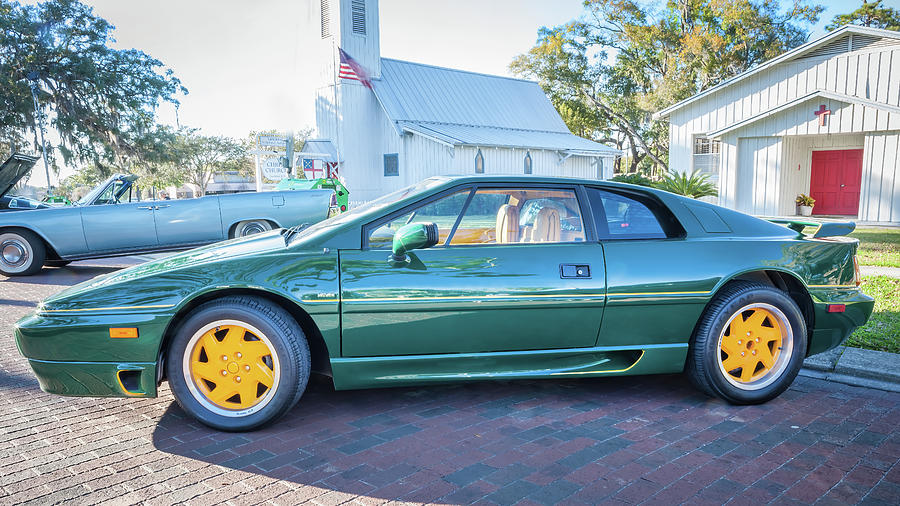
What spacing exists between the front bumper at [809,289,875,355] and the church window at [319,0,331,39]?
82.6 ft

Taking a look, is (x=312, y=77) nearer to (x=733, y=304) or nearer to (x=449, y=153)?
(x=449, y=153)

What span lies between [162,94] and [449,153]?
1360 cm

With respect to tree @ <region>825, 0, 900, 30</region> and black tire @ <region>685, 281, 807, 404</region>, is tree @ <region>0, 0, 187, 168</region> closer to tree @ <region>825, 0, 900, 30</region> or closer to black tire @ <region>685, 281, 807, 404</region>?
black tire @ <region>685, 281, 807, 404</region>

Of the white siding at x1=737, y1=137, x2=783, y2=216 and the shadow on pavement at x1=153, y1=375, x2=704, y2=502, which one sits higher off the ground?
the white siding at x1=737, y1=137, x2=783, y2=216

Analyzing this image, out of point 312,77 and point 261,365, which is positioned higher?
point 312,77

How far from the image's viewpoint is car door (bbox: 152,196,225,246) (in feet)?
29.0

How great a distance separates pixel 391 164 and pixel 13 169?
16.5 meters

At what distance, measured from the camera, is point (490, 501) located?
251cm

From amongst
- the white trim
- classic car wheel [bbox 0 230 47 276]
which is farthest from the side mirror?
the white trim

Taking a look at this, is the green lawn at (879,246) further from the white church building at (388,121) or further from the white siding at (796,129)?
the white church building at (388,121)

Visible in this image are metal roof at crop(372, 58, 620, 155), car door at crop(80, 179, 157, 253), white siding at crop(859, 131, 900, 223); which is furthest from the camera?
metal roof at crop(372, 58, 620, 155)

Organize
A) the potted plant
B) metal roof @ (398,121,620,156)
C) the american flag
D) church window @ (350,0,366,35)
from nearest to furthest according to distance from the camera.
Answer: the potted plant
metal roof @ (398,121,620,156)
the american flag
church window @ (350,0,366,35)

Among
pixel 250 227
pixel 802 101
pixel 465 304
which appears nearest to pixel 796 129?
pixel 802 101

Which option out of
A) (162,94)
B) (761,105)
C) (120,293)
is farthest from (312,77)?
(120,293)
